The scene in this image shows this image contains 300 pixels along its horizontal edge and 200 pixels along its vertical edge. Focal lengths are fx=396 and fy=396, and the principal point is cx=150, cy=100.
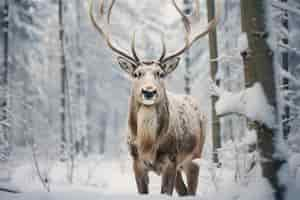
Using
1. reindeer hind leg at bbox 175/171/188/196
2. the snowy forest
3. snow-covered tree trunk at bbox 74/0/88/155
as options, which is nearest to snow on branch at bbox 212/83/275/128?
the snowy forest

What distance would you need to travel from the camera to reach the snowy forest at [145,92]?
13.4ft

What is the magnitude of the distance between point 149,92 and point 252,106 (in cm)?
171

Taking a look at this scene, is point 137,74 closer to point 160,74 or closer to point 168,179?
point 160,74

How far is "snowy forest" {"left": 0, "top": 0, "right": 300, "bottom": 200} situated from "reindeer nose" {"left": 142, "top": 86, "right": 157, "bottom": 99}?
0.06 feet

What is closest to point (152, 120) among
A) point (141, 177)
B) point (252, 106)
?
point (141, 177)

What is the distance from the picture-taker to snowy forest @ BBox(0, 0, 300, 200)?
13.4ft

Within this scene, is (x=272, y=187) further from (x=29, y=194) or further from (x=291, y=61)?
(x=291, y=61)

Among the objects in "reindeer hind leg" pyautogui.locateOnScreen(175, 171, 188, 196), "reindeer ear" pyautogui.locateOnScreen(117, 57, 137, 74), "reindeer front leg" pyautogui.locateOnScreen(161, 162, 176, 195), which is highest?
"reindeer ear" pyautogui.locateOnScreen(117, 57, 137, 74)

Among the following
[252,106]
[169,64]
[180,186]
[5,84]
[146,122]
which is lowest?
[180,186]

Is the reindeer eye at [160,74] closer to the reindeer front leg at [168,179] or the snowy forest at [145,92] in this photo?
the snowy forest at [145,92]

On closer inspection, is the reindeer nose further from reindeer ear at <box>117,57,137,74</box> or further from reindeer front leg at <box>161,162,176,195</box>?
reindeer front leg at <box>161,162,176,195</box>

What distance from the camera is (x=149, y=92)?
5.35 meters

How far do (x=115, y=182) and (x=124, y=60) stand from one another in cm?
808

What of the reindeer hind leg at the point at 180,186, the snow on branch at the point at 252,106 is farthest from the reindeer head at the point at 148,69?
the reindeer hind leg at the point at 180,186
